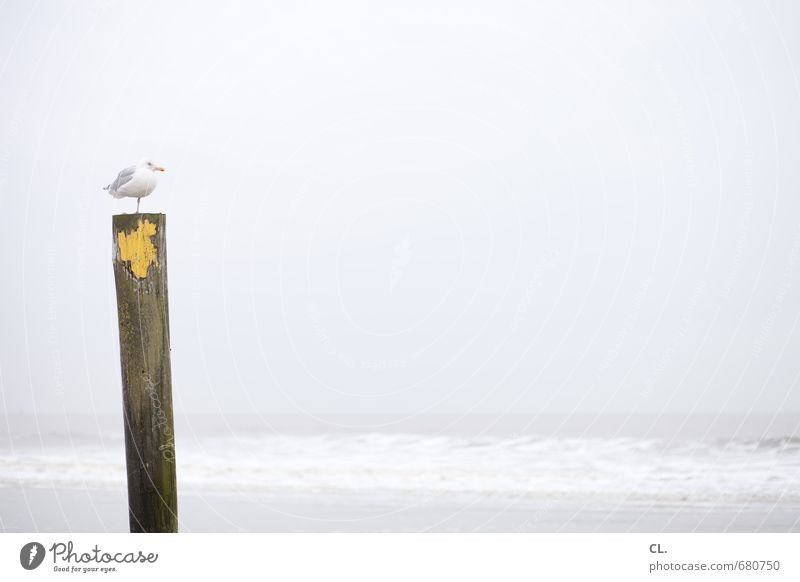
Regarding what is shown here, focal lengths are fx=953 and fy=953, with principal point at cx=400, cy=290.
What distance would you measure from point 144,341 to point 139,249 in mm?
717

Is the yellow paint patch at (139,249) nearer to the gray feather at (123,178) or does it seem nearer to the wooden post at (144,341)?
the wooden post at (144,341)

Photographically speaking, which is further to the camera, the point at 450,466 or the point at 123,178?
the point at 450,466

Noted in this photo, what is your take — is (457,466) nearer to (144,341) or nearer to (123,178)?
(123,178)

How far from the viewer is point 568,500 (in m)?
18.5

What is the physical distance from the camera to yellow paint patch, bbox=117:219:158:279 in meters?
7.38

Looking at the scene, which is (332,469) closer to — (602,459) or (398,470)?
(398,470)

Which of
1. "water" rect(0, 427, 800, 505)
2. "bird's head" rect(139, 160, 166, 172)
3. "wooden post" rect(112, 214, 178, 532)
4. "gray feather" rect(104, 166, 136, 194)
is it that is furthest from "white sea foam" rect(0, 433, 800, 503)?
"wooden post" rect(112, 214, 178, 532)

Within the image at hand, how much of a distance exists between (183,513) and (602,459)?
36.1 ft

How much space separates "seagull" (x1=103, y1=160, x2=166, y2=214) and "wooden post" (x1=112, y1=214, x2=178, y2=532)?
985 millimetres

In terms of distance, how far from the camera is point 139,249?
7.38m

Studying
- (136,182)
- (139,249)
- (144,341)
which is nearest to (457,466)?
(136,182)

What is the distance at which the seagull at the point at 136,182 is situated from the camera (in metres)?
8.38

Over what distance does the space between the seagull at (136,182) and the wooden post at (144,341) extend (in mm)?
985
